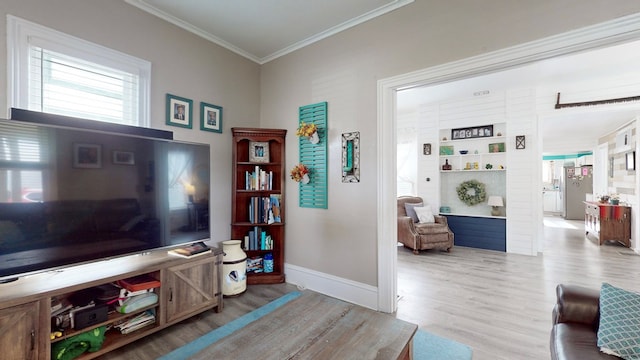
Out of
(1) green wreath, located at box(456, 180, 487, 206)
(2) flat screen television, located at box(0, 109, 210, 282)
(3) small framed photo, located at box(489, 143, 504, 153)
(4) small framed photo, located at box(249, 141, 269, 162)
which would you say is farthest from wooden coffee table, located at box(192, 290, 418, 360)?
(3) small framed photo, located at box(489, 143, 504, 153)

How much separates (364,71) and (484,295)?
2.73 meters

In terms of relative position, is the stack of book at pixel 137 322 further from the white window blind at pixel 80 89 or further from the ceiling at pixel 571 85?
the ceiling at pixel 571 85

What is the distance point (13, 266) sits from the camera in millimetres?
1598

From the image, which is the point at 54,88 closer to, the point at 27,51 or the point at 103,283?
the point at 27,51

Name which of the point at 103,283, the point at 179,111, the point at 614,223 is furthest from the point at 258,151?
the point at 614,223

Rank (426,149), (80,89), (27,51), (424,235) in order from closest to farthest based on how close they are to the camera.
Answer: (27,51), (80,89), (424,235), (426,149)

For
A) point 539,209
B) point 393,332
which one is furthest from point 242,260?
point 539,209

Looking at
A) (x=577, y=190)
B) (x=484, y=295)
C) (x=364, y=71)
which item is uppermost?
(x=364, y=71)

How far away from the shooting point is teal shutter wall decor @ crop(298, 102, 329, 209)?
300cm

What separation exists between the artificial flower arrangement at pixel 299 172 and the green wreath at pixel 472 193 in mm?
3757

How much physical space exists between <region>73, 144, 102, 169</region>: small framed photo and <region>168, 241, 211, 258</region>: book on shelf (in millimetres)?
943

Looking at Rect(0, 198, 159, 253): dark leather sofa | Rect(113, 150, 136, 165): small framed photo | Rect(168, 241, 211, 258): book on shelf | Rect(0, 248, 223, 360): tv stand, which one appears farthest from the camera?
Rect(168, 241, 211, 258): book on shelf

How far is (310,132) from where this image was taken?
2.92 meters

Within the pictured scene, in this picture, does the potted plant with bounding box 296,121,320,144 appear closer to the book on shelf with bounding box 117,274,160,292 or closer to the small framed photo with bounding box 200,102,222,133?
the small framed photo with bounding box 200,102,222,133
